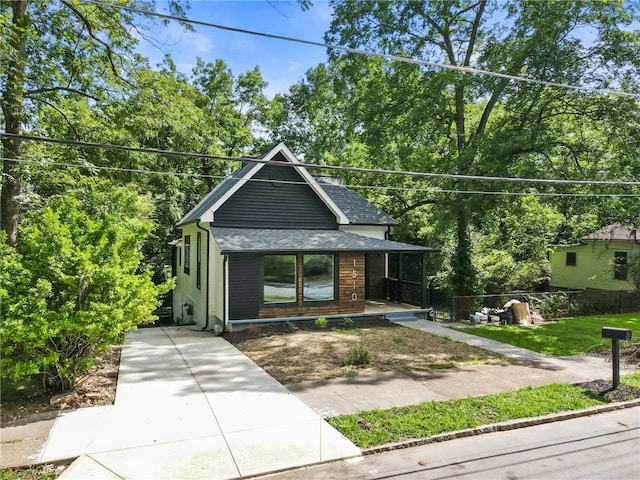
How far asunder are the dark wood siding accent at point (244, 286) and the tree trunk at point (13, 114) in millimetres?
5644

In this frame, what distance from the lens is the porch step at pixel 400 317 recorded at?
48.3ft

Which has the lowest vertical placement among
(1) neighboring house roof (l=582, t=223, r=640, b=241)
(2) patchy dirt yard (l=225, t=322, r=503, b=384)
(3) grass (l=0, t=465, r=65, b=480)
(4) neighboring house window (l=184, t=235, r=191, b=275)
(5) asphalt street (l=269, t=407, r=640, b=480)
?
(2) patchy dirt yard (l=225, t=322, r=503, b=384)

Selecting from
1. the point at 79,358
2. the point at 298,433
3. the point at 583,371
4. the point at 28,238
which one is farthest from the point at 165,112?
the point at 583,371

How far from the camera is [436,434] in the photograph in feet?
18.2

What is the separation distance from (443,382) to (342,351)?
2944mm

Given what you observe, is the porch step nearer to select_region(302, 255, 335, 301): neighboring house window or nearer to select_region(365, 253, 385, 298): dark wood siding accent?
select_region(302, 255, 335, 301): neighboring house window

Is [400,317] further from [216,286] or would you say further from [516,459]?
[516,459]

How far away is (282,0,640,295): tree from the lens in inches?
553

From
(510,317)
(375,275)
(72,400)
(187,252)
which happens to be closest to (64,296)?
(72,400)

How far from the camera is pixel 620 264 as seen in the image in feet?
72.0

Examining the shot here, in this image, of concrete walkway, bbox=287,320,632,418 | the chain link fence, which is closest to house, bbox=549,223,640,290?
the chain link fence

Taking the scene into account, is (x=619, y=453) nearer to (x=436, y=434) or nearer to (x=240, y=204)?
(x=436, y=434)

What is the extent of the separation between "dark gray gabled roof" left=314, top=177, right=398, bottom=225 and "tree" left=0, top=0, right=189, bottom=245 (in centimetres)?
905

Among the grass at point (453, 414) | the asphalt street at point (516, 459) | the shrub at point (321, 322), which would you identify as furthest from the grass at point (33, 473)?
the shrub at point (321, 322)
